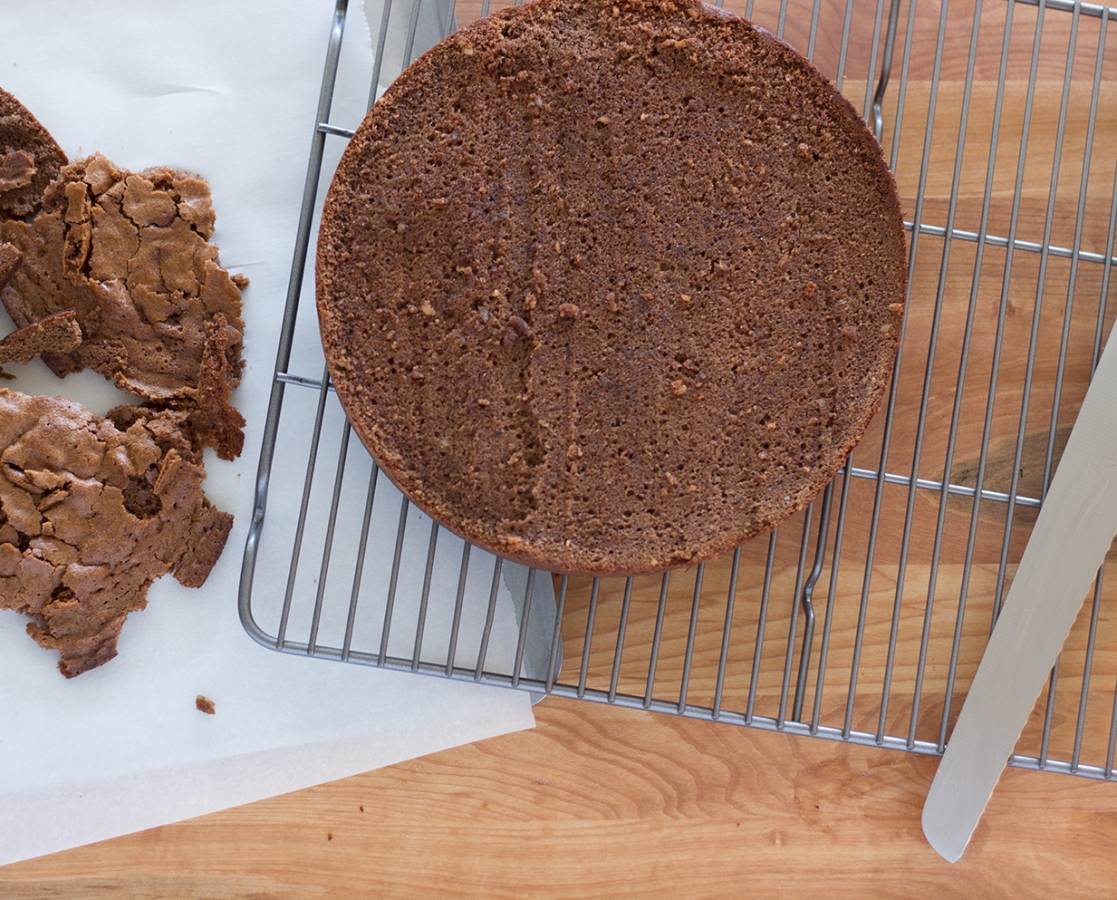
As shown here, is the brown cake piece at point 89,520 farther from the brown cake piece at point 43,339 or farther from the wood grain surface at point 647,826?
the wood grain surface at point 647,826

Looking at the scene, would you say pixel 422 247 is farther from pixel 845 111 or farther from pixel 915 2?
pixel 915 2

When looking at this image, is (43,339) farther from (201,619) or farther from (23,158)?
(201,619)

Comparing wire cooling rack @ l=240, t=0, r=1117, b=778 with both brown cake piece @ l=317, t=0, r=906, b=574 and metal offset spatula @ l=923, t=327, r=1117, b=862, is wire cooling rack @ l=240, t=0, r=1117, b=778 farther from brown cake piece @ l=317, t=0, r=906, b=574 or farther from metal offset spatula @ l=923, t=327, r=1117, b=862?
brown cake piece @ l=317, t=0, r=906, b=574

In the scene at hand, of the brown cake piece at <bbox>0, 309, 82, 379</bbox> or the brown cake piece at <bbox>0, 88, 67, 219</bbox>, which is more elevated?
the brown cake piece at <bbox>0, 88, 67, 219</bbox>

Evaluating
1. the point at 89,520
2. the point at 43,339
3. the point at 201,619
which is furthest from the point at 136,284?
the point at 201,619

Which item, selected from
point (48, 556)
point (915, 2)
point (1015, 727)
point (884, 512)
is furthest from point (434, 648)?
point (915, 2)

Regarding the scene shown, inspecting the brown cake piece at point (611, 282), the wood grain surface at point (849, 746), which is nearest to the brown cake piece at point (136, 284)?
the brown cake piece at point (611, 282)

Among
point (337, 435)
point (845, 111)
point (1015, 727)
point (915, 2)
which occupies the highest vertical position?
point (915, 2)

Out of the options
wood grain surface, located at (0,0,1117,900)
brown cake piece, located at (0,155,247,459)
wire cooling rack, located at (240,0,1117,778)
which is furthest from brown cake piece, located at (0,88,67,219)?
wood grain surface, located at (0,0,1117,900)
